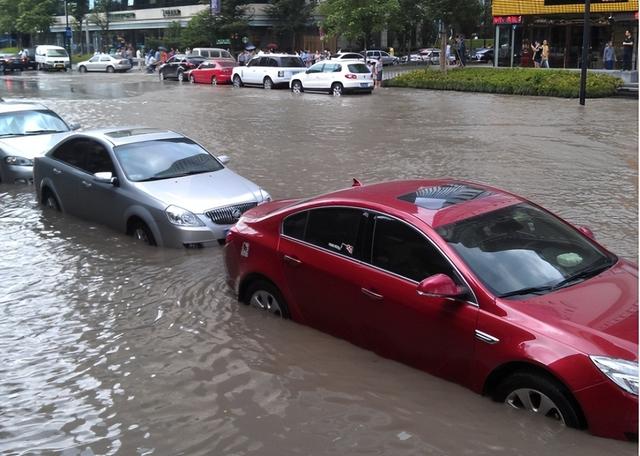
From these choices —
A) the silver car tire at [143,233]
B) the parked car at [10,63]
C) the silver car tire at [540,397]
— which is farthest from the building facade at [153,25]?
the silver car tire at [540,397]

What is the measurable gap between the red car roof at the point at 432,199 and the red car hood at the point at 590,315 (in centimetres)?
90

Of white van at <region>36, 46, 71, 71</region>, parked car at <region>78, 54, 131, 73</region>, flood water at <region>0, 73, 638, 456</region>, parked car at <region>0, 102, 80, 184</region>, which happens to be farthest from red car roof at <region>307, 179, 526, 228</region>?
white van at <region>36, 46, 71, 71</region>

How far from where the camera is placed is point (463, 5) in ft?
150

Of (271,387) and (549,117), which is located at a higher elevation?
(549,117)

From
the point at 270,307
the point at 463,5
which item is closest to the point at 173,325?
the point at 270,307

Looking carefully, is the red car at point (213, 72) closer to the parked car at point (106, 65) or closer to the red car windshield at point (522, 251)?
the parked car at point (106, 65)

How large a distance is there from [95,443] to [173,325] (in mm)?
2000

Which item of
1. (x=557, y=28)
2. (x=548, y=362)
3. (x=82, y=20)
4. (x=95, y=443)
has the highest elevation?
(x=82, y=20)

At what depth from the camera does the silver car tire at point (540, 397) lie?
4.12m

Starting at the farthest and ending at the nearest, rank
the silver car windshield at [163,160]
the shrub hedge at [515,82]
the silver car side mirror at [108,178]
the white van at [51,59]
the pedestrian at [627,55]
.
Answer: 1. the white van at [51,59]
2. the pedestrian at [627,55]
3. the shrub hedge at [515,82]
4. the silver car windshield at [163,160]
5. the silver car side mirror at [108,178]

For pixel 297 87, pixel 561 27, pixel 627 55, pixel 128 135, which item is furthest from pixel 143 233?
pixel 561 27

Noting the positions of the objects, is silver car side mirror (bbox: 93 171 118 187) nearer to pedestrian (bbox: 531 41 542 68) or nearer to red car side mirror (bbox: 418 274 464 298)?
red car side mirror (bbox: 418 274 464 298)

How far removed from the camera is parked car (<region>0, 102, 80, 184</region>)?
12625 millimetres

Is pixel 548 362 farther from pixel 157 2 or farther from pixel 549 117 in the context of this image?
pixel 157 2
